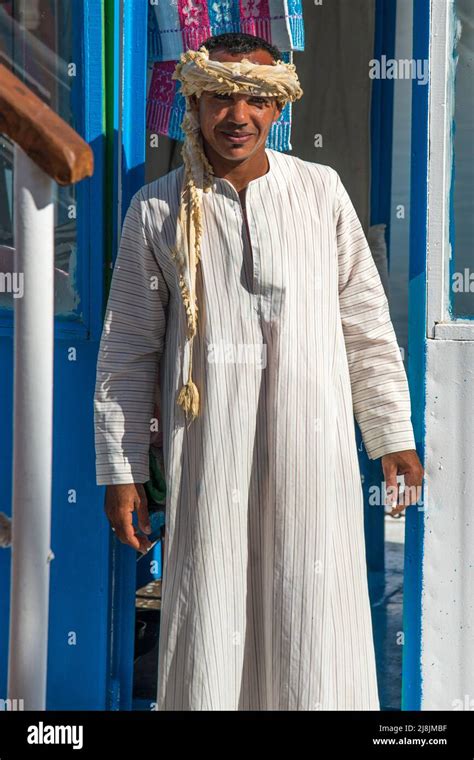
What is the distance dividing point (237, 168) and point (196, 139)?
127 millimetres

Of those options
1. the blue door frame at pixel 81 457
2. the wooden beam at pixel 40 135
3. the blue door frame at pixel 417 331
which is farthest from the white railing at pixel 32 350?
the blue door frame at pixel 417 331

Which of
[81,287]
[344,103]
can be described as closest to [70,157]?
[81,287]

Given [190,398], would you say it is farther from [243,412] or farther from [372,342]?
[372,342]

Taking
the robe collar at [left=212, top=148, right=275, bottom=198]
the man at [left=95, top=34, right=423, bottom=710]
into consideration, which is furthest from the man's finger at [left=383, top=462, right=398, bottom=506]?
the robe collar at [left=212, top=148, right=275, bottom=198]

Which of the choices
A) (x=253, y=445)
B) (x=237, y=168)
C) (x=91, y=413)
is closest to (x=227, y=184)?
(x=237, y=168)

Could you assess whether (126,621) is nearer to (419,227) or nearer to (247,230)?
(247,230)

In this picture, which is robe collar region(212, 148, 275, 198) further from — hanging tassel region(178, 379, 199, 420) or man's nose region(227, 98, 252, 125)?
hanging tassel region(178, 379, 199, 420)

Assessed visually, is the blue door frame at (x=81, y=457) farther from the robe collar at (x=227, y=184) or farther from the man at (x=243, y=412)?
the robe collar at (x=227, y=184)

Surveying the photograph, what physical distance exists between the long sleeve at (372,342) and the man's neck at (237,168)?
235 mm

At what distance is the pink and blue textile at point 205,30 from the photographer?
9.75ft

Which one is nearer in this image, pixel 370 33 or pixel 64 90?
pixel 64 90

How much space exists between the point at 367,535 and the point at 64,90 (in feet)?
8.20

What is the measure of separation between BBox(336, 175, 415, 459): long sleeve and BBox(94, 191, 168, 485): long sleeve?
0.49 metres
